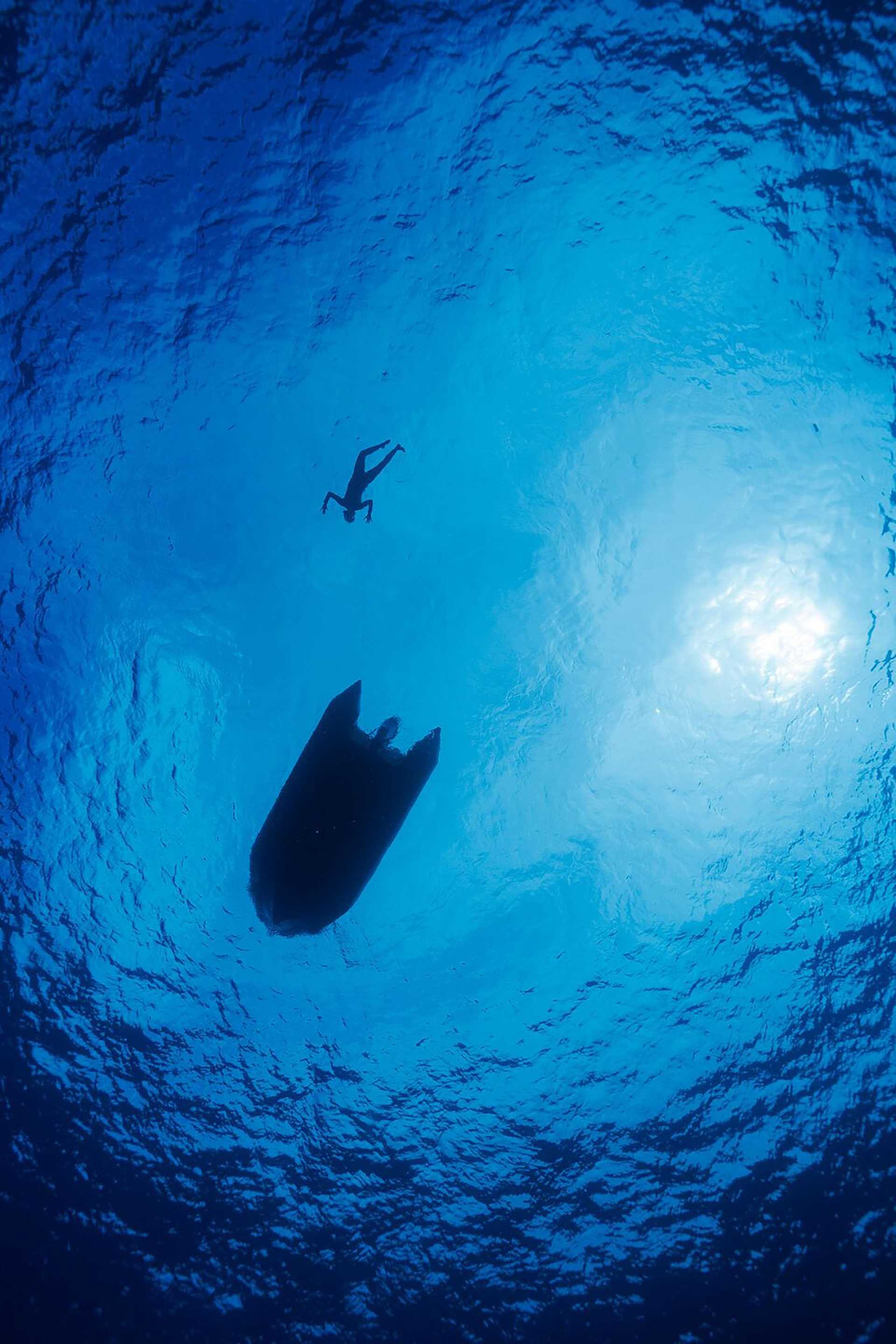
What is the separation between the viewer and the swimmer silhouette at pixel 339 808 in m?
8.27

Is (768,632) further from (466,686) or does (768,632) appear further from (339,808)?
(339,808)

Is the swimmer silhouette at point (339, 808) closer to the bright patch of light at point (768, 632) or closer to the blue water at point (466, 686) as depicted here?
the blue water at point (466, 686)

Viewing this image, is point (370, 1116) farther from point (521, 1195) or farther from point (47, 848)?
point (47, 848)

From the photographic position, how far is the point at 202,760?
12828 millimetres

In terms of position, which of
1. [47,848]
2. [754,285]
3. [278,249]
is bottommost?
[47,848]

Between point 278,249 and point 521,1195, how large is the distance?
17.5 m

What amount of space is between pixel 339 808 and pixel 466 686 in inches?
229

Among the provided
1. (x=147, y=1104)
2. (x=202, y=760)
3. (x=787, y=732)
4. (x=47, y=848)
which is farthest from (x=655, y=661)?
(x=147, y=1104)

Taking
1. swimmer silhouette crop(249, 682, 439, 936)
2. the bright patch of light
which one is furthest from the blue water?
swimmer silhouette crop(249, 682, 439, 936)

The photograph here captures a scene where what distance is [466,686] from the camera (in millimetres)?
13688

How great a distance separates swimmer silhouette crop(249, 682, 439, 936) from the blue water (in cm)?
441

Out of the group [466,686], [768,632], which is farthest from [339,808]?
[768,632]

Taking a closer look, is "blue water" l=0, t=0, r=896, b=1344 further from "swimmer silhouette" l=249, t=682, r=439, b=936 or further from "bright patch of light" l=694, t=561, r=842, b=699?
"swimmer silhouette" l=249, t=682, r=439, b=936

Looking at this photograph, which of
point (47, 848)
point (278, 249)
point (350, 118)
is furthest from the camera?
point (47, 848)
